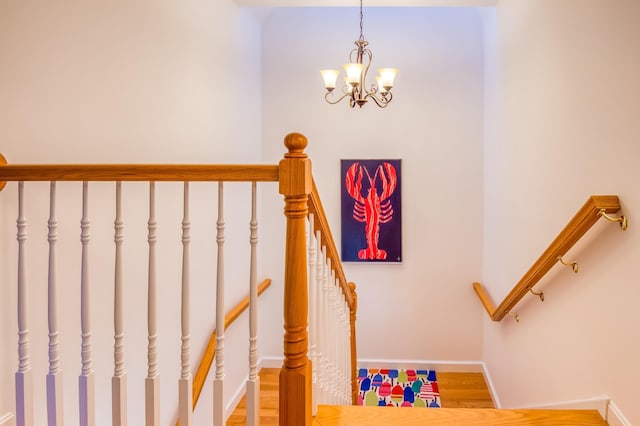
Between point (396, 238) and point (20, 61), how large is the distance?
3446 millimetres

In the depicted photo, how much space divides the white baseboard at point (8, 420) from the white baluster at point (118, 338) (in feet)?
1.19

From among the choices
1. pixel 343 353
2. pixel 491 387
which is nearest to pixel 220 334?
pixel 343 353

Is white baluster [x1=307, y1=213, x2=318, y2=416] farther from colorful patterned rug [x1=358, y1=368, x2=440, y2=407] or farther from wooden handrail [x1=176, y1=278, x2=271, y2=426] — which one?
colorful patterned rug [x1=358, y1=368, x2=440, y2=407]

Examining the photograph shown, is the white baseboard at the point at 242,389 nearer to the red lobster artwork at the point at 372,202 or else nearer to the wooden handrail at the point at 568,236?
the red lobster artwork at the point at 372,202

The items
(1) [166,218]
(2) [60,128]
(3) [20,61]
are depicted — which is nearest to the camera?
(3) [20,61]

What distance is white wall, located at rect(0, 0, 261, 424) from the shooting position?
155 cm

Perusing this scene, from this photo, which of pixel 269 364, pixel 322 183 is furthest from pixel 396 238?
pixel 269 364

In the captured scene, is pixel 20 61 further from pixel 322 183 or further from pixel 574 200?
pixel 322 183

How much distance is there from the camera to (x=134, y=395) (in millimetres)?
2225

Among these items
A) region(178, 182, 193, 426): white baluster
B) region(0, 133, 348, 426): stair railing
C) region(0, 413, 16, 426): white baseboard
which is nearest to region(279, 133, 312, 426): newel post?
region(0, 133, 348, 426): stair railing

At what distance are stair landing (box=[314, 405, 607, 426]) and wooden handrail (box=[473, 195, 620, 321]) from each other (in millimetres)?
660

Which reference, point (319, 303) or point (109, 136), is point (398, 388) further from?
point (109, 136)

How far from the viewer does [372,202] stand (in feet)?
14.6

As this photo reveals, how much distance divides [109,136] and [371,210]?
111 inches
